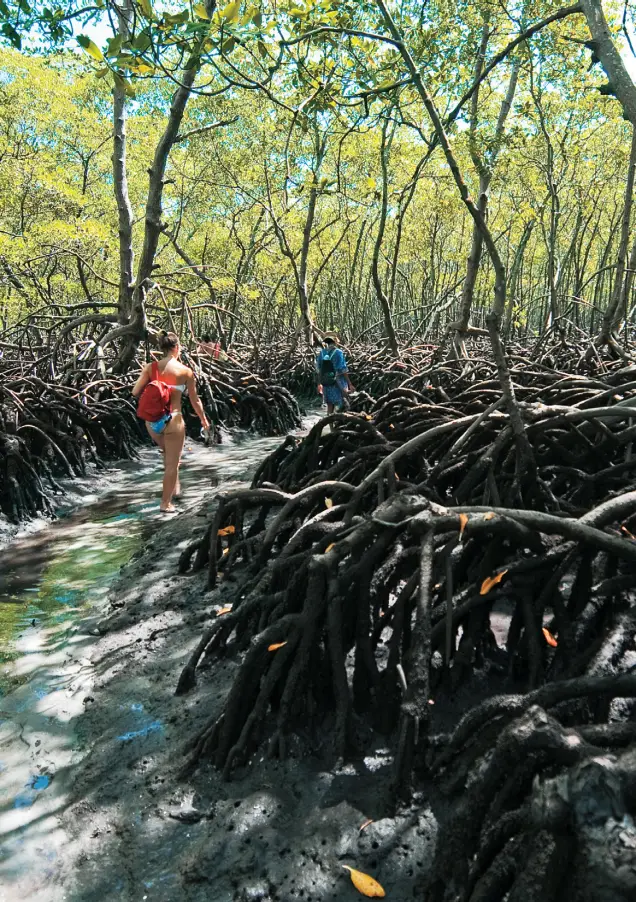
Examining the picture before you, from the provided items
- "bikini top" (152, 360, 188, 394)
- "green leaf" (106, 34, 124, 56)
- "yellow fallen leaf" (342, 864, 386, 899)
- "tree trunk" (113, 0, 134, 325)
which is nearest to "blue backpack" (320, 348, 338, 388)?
"tree trunk" (113, 0, 134, 325)

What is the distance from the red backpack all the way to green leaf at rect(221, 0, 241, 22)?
124 inches

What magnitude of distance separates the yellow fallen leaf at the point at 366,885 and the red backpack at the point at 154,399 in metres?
4.34

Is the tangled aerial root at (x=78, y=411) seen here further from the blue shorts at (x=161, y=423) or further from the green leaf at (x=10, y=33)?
the green leaf at (x=10, y=33)

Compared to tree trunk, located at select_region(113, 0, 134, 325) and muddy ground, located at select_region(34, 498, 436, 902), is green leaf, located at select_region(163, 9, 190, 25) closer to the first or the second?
muddy ground, located at select_region(34, 498, 436, 902)

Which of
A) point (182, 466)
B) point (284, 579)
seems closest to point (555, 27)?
point (182, 466)

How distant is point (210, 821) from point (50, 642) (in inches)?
68.7

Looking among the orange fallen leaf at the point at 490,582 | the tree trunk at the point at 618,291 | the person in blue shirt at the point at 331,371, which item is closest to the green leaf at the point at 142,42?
the orange fallen leaf at the point at 490,582

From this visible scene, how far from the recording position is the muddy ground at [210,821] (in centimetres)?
153

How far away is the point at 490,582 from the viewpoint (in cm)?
190

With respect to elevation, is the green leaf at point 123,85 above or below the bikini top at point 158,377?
above

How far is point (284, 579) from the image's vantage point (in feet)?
7.88

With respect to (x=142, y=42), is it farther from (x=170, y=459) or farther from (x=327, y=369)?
(x=327, y=369)

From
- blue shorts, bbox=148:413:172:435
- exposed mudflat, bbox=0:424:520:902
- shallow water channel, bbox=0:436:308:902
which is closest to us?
exposed mudflat, bbox=0:424:520:902

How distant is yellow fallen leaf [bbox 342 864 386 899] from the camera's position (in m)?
1.43
